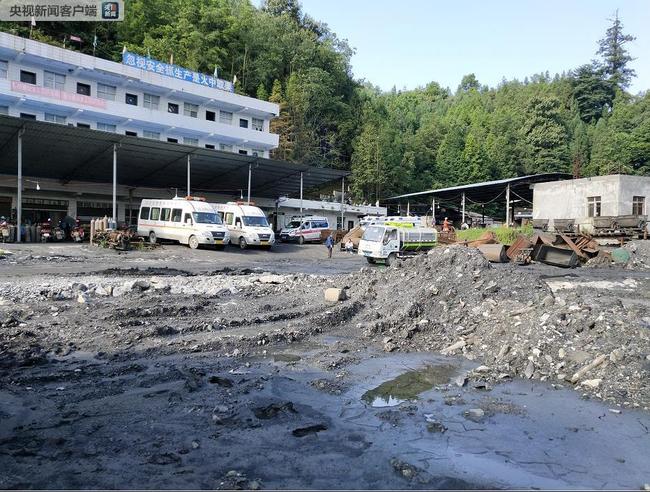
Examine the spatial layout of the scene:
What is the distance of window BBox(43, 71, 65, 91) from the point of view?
33844mm

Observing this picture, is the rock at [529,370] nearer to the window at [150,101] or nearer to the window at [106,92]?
the window at [106,92]

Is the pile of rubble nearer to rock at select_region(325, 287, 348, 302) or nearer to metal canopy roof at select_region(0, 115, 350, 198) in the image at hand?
rock at select_region(325, 287, 348, 302)

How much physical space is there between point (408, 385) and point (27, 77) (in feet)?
119

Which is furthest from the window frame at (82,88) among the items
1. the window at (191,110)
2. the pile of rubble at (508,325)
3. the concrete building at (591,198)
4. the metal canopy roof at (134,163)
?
the concrete building at (591,198)

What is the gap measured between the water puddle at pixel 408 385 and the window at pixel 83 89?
119ft

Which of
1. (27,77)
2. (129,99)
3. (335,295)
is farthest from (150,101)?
(335,295)

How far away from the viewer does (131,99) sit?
38406 millimetres

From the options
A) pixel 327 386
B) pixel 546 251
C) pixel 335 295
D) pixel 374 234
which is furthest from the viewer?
pixel 546 251

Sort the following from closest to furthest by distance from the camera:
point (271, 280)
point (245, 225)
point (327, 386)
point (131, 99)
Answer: point (327, 386), point (271, 280), point (245, 225), point (131, 99)

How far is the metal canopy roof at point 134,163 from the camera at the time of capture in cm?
2609

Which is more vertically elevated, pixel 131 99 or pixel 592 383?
pixel 131 99

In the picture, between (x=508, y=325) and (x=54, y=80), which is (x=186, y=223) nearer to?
(x=54, y=80)

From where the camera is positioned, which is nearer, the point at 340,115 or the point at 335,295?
the point at 335,295

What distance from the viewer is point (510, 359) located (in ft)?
25.8
